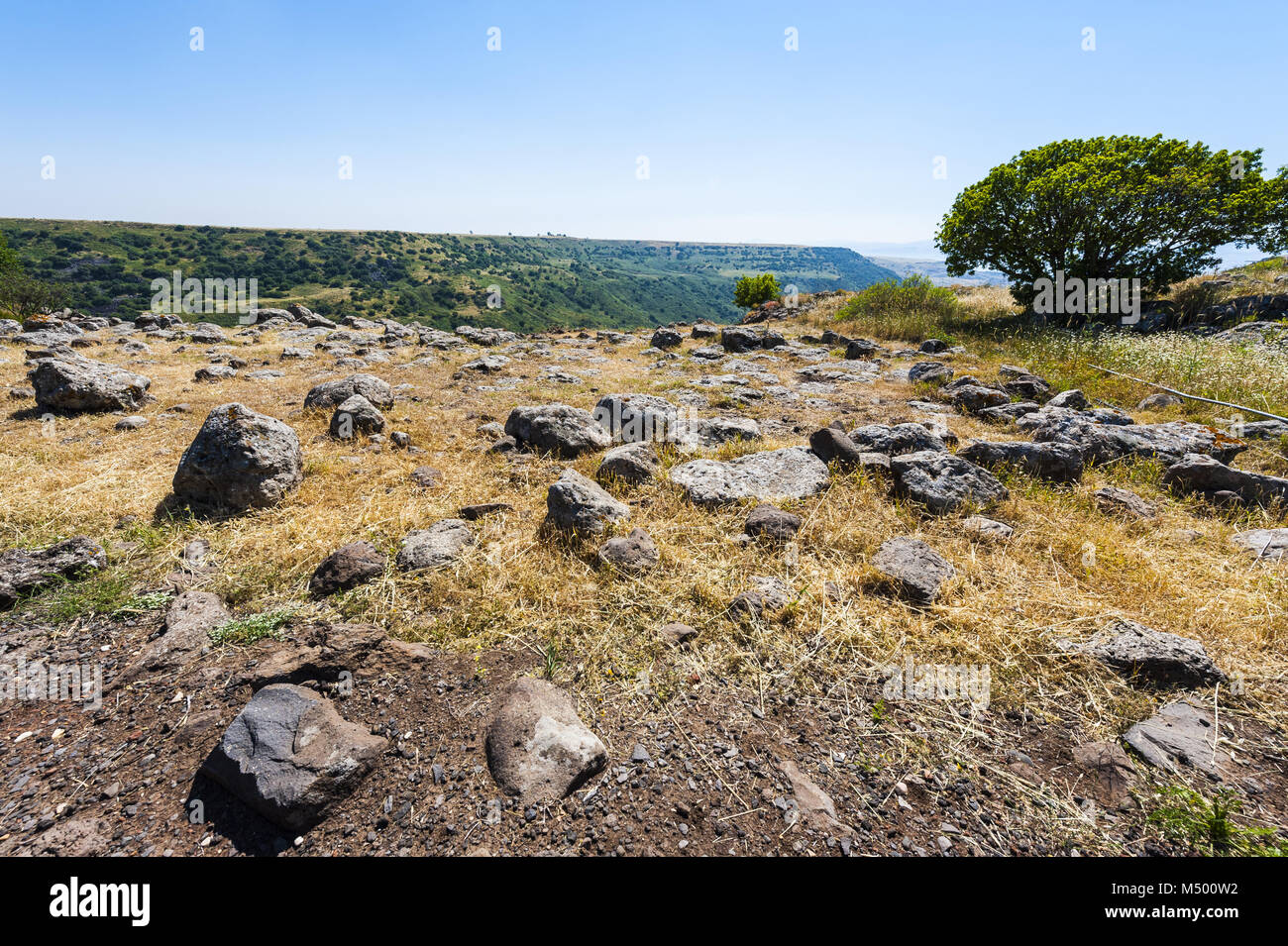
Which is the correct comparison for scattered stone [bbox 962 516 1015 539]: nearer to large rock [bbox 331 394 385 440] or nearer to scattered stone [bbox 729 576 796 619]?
scattered stone [bbox 729 576 796 619]

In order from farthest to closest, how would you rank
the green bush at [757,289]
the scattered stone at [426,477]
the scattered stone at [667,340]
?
the green bush at [757,289]
the scattered stone at [667,340]
the scattered stone at [426,477]

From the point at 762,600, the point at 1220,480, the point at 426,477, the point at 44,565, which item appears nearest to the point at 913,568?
the point at 762,600

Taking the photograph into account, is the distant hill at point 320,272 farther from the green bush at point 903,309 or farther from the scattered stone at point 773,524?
the scattered stone at point 773,524

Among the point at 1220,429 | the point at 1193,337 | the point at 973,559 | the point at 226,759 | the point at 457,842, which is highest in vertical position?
the point at 1193,337

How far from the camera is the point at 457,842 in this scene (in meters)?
2.34

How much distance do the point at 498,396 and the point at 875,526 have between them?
904cm

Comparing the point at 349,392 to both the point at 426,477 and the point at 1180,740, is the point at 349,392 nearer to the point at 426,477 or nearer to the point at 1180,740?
the point at 426,477

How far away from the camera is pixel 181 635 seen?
3.67 meters

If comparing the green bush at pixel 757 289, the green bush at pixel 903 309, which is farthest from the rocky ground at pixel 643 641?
the green bush at pixel 757 289

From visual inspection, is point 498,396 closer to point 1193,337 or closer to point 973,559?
point 973,559

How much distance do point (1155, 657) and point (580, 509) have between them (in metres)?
4.67

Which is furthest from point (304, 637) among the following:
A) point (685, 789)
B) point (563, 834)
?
point (685, 789)

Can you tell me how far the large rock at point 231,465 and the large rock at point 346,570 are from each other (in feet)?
6.33

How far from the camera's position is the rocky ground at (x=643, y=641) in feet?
8.17
